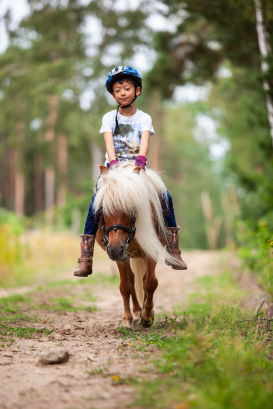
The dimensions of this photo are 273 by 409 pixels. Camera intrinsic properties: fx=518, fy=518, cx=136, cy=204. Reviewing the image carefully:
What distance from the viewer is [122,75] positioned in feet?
19.3

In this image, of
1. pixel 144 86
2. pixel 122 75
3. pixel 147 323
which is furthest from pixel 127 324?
pixel 144 86

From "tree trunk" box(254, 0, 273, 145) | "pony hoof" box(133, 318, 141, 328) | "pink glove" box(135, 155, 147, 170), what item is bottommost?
"pony hoof" box(133, 318, 141, 328)

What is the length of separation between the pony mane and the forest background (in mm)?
1258

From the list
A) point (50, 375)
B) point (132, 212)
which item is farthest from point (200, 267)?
point (50, 375)

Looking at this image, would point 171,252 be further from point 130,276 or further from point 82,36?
point 82,36

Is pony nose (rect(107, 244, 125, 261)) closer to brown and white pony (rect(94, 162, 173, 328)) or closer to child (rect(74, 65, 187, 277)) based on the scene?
brown and white pony (rect(94, 162, 173, 328))

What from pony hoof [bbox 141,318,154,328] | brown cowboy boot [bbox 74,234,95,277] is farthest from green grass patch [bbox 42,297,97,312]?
brown cowboy boot [bbox 74,234,95,277]

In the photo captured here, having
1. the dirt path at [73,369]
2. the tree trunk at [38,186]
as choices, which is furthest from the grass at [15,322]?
the tree trunk at [38,186]

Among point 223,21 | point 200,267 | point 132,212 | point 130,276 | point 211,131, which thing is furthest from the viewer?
point 211,131

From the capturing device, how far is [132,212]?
200 inches

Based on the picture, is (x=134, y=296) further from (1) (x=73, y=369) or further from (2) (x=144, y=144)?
(1) (x=73, y=369)

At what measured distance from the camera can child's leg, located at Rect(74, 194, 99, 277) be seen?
18.0 ft

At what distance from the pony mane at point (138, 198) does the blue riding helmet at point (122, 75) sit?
112 cm

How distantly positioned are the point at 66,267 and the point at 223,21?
28.2 ft
